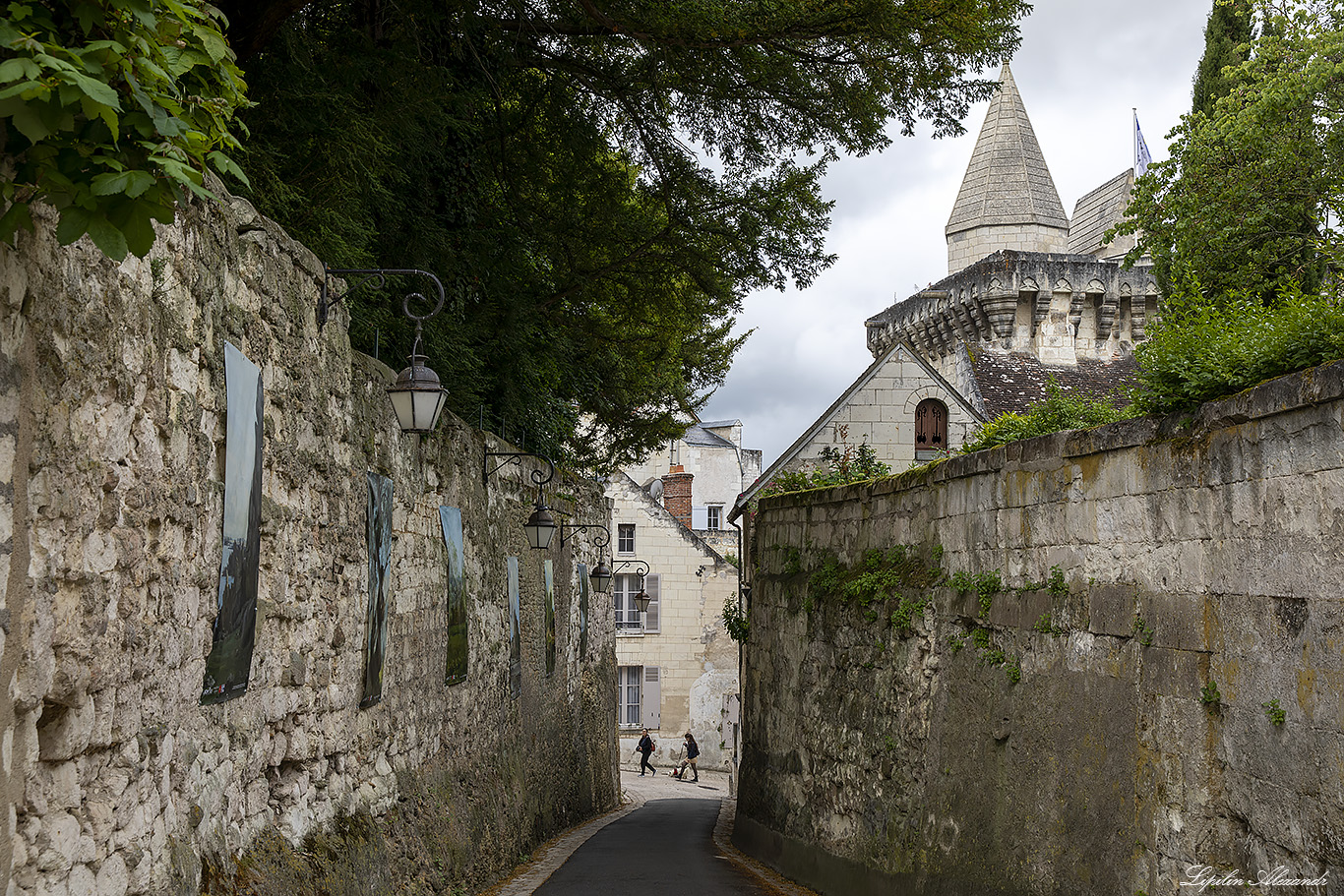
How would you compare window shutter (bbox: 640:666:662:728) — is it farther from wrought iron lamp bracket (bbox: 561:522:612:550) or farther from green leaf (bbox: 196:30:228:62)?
green leaf (bbox: 196:30:228:62)

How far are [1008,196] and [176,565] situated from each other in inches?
1075

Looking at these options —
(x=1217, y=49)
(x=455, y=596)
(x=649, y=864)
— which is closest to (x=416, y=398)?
(x=455, y=596)

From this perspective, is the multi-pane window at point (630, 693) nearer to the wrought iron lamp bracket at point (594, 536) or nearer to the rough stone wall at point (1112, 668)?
the wrought iron lamp bracket at point (594, 536)

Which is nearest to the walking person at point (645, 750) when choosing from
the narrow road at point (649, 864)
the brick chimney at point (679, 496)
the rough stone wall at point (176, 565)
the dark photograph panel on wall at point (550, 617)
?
the brick chimney at point (679, 496)

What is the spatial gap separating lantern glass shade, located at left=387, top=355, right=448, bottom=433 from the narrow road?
14.2 feet

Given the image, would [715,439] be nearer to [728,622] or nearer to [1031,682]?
[728,622]

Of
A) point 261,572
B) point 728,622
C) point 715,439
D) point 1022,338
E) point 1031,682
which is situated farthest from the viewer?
point 715,439

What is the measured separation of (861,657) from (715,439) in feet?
118

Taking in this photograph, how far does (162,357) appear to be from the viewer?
149 inches

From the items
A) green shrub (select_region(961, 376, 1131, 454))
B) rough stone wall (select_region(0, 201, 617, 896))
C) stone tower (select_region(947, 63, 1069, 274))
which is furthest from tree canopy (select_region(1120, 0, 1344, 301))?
rough stone wall (select_region(0, 201, 617, 896))

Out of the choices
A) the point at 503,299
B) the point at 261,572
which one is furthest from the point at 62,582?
the point at 503,299

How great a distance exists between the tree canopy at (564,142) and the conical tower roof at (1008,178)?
55.2 ft

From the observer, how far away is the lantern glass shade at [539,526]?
11727 mm

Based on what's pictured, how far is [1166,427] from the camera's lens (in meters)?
5.26
